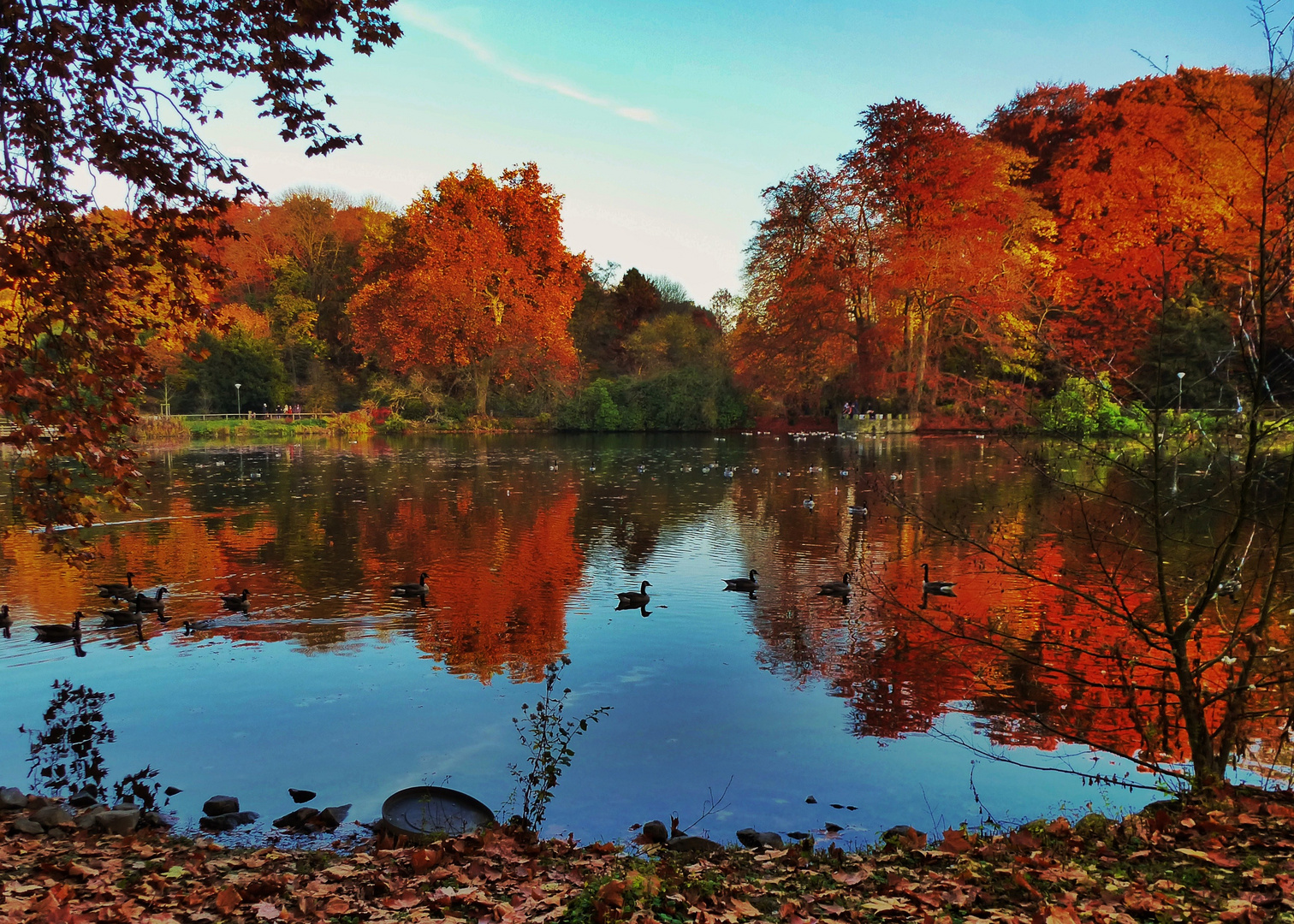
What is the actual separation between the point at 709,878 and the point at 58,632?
351 inches

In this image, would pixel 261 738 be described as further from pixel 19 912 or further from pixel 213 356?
pixel 213 356

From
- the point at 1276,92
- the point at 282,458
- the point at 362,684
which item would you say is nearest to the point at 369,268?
the point at 282,458

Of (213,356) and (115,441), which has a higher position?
(213,356)

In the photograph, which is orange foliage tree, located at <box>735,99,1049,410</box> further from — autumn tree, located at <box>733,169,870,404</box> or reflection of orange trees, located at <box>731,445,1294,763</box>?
reflection of orange trees, located at <box>731,445,1294,763</box>

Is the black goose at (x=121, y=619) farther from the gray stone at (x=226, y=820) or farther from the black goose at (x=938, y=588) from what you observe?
the black goose at (x=938, y=588)

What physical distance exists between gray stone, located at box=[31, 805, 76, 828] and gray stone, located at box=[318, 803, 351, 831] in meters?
1.50

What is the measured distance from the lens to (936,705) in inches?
316

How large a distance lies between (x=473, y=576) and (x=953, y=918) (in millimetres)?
10441

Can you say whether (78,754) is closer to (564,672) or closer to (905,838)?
Answer: (564,672)

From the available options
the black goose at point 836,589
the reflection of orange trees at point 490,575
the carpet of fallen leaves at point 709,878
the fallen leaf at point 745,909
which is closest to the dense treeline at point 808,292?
the reflection of orange trees at point 490,575

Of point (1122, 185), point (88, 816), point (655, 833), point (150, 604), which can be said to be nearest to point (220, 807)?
point (88, 816)

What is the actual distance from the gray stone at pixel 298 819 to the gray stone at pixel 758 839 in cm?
286

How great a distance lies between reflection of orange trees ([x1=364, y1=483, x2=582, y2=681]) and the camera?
985cm

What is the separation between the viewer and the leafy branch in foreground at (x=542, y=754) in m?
5.84
